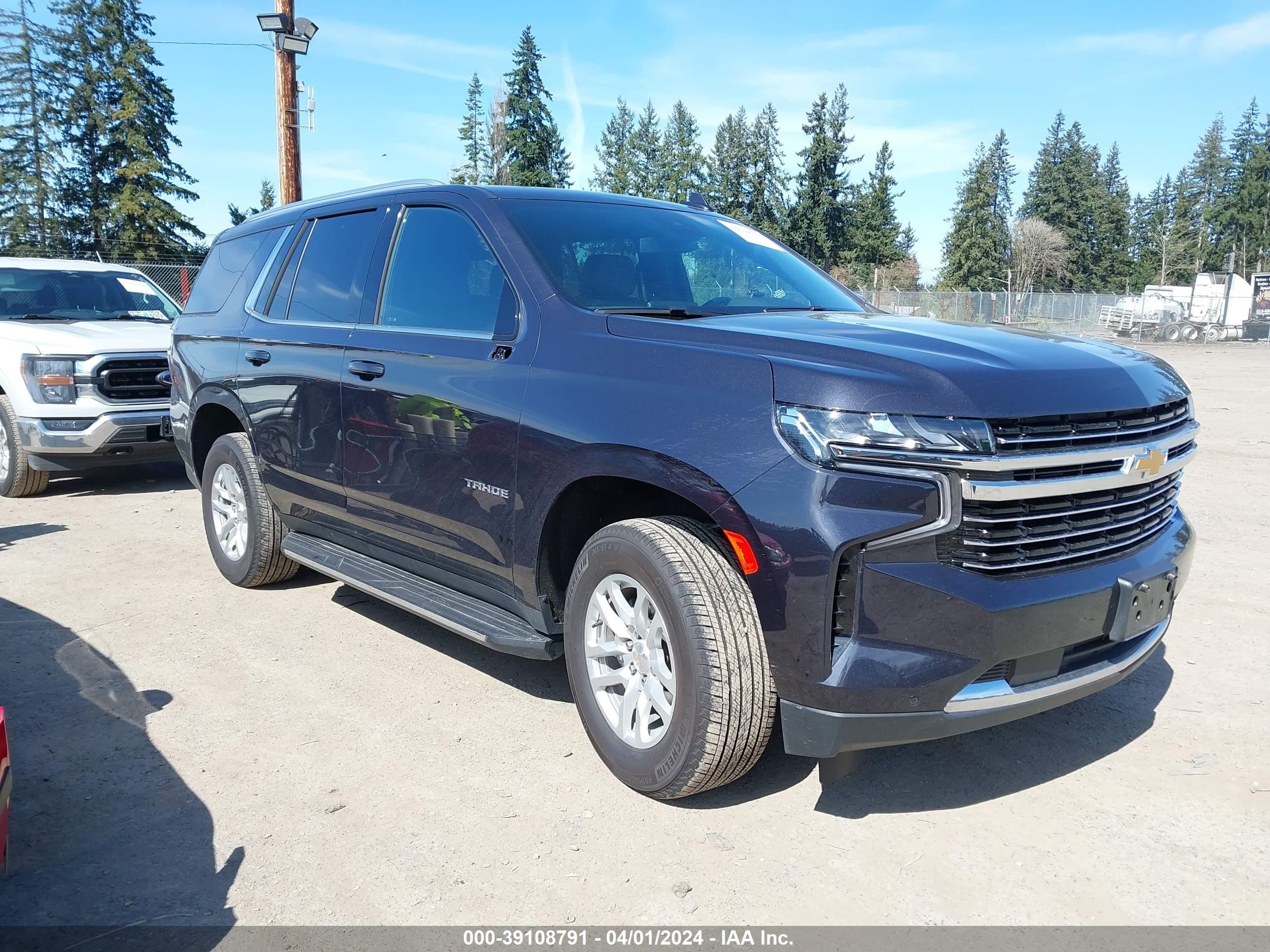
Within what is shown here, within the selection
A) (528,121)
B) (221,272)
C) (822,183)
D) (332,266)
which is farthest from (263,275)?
(822,183)

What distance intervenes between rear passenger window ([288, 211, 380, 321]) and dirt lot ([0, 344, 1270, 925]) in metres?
1.58

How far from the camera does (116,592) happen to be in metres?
5.47

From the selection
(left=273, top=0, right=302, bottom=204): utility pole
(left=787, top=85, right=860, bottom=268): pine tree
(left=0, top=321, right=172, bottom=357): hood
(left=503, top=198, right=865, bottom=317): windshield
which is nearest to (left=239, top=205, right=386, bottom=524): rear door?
(left=503, top=198, right=865, bottom=317): windshield

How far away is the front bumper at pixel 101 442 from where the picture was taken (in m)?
7.62

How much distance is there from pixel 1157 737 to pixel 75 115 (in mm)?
56360

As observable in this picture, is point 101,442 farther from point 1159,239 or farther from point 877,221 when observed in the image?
point 1159,239

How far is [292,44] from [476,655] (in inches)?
439

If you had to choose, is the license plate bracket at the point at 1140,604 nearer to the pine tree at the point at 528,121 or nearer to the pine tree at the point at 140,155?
the pine tree at the point at 140,155

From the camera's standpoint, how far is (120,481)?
9086 millimetres

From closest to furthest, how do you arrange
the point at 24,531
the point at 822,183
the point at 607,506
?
the point at 607,506
the point at 24,531
the point at 822,183

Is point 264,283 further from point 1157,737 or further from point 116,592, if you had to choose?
point 1157,737

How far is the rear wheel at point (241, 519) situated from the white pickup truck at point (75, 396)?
87.2 inches

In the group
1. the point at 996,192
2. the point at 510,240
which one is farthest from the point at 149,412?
the point at 996,192

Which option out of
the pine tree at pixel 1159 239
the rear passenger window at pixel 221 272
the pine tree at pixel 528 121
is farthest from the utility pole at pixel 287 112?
the pine tree at pixel 1159 239
